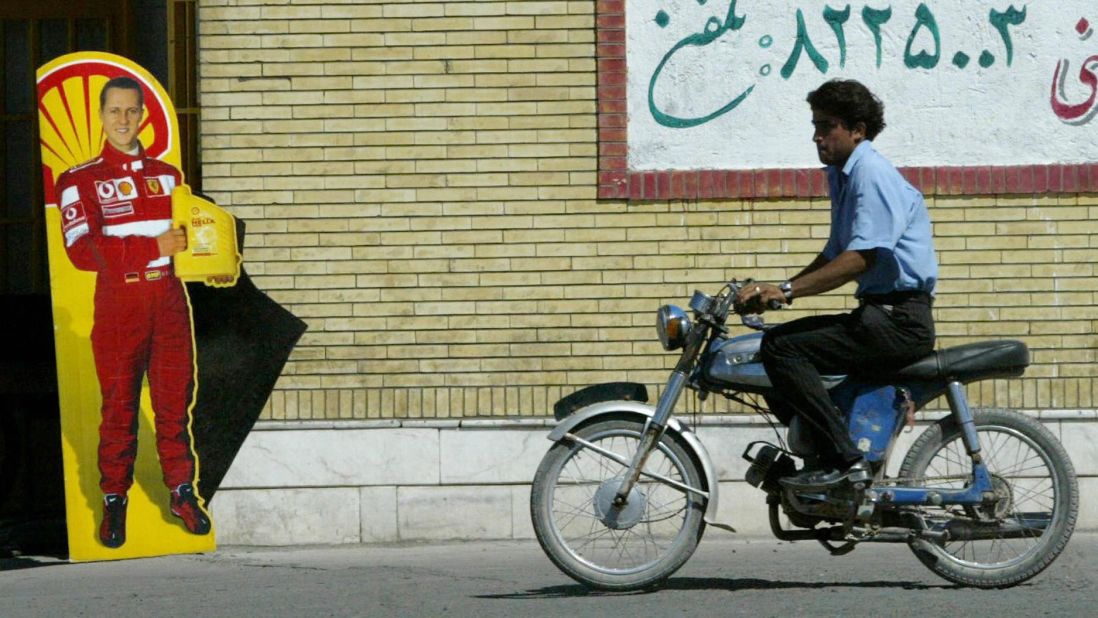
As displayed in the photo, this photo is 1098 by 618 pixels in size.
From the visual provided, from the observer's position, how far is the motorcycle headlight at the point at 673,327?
601 cm

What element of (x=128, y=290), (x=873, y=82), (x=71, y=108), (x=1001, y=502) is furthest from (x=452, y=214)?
(x=1001, y=502)

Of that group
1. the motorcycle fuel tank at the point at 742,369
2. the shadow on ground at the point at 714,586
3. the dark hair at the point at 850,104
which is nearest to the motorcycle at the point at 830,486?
the motorcycle fuel tank at the point at 742,369

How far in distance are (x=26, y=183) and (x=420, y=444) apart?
10.2ft

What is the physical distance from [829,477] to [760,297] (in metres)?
0.69

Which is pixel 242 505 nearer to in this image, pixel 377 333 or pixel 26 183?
pixel 377 333

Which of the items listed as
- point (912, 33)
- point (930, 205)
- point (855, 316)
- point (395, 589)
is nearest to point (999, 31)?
point (912, 33)

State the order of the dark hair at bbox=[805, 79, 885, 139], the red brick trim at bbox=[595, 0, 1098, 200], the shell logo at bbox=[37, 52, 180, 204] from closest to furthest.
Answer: the dark hair at bbox=[805, 79, 885, 139] < the shell logo at bbox=[37, 52, 180, 204] < the red brick trim at bbox=[595, 0, 1098, 200]

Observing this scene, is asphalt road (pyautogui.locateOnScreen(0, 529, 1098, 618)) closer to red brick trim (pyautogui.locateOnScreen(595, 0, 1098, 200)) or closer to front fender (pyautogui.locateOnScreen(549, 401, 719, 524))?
front fender (pyautogui.locateOnScreen(549, 401, 719, 524))

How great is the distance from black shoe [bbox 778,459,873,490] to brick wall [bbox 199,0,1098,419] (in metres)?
2.60

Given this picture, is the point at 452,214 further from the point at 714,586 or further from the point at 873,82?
the point at 714,586

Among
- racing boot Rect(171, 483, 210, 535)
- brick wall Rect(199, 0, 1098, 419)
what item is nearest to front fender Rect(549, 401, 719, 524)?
brick wall Rect(199, 0, 1098, 419)

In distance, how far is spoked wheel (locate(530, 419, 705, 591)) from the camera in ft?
19.9

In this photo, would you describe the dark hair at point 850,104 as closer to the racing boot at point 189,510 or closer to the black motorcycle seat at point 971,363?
the black motorcycle seat at point 971,363

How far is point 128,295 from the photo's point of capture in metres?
8.08
